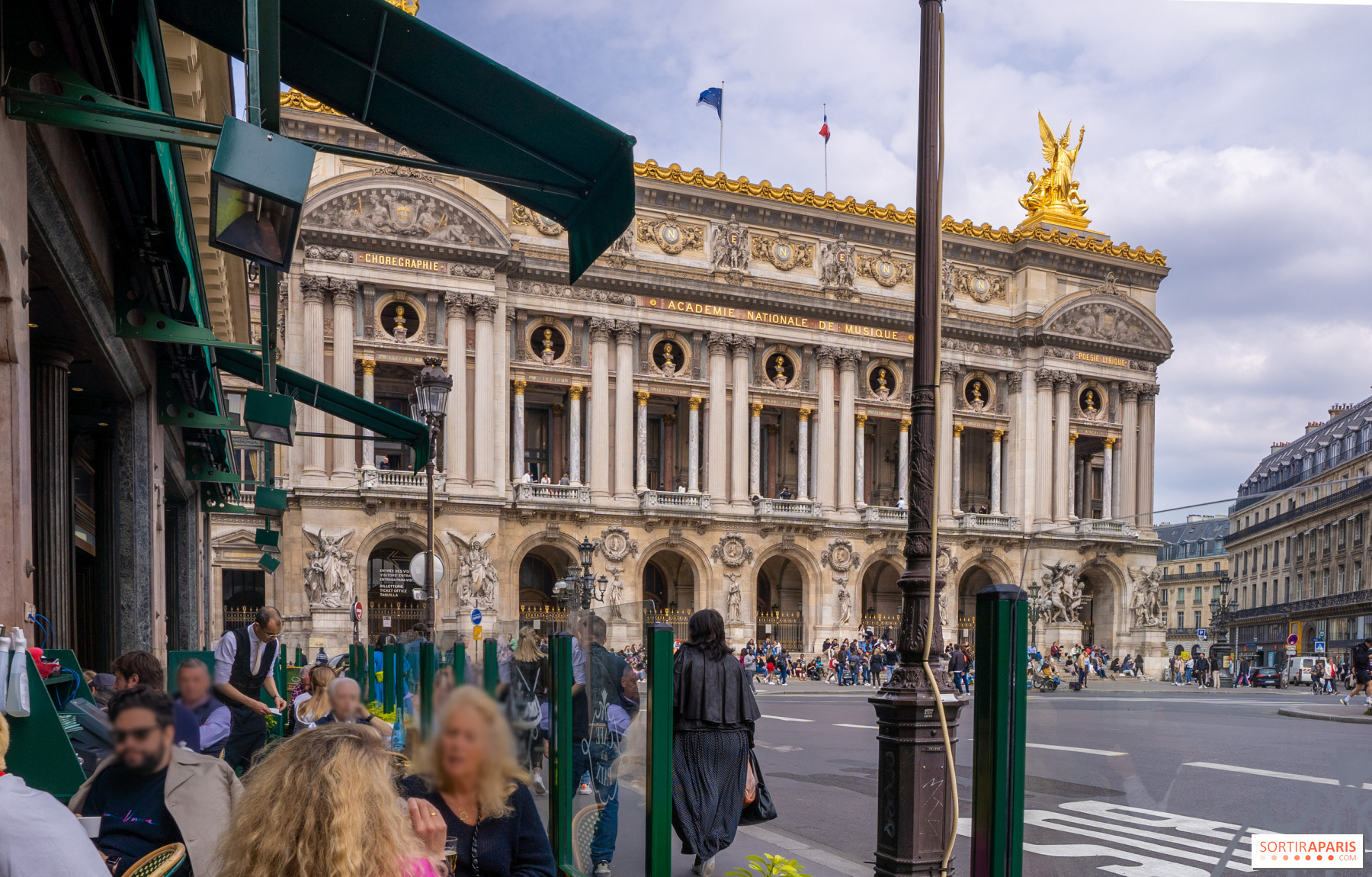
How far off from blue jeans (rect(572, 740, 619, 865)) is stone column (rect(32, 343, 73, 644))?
203 inches

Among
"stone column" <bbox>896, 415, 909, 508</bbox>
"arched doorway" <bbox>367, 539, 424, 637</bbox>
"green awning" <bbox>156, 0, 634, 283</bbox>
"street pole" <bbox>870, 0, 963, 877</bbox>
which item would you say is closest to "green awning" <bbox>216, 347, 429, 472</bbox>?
"green awning" <bbox>156, 0, 634, 283</bbox>

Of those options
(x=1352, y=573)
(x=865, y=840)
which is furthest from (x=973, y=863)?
(x=1352, y=573)

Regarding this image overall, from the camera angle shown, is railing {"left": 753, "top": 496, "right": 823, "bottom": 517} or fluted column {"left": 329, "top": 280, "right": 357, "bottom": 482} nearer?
fluted column {"left": 329, "top": 280, "right": 357, "bottom": 482}

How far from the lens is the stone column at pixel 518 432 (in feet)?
142

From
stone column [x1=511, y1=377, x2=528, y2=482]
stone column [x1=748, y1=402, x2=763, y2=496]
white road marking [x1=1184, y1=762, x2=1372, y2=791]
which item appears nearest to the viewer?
white road marking [x1=1184, y1=762, x2=1372, y2=791]

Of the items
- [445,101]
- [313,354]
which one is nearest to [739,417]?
[313,354]

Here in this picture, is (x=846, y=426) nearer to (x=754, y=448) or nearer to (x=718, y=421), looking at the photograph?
(x=754, y=448)

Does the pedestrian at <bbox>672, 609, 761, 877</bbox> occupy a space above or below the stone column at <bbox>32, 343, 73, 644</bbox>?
below

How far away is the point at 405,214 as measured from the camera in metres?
40.3

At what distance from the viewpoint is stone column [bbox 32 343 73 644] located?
9070 mm

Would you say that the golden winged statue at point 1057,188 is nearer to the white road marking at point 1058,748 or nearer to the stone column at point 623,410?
the stone column at point 623,410

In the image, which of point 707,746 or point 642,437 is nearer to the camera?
point 707,746

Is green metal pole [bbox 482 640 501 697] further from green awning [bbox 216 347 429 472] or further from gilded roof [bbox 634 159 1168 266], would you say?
gilded roof [bbox 634 159 1168 266]

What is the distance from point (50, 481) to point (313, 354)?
1224 inches
